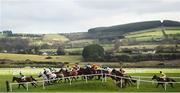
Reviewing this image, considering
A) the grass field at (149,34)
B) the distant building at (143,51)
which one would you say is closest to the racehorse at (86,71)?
the distant building at (143,51)

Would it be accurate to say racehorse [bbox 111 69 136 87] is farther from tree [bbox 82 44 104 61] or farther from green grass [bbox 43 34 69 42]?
green grass [bbox 43 34 69 42]

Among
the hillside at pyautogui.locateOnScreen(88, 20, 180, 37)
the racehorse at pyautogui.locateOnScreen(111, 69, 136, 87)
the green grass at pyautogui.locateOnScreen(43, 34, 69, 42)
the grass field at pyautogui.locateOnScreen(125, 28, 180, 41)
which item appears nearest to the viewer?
the racehorse at pyautogui.locateOnScreen(111, 69, 136, 87)

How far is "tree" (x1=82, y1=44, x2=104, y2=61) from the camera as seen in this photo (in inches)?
1550

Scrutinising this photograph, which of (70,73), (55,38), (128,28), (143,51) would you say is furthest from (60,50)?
(70,73)

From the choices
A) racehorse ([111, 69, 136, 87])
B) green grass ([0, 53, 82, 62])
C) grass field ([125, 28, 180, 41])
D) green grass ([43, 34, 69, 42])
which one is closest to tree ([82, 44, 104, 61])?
green grass ([0, 53, 82, 62])

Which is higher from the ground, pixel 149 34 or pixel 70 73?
pixel 149 34

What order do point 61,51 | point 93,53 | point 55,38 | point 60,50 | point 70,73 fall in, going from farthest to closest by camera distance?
1. point 55,38
2. point 60,50
3. point 61,51
4. point 93,53
5. point 70,73

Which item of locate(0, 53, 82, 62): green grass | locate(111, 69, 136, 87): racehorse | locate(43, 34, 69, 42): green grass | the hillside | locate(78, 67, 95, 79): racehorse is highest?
the hillside

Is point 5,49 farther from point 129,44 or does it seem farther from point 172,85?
point 172,85

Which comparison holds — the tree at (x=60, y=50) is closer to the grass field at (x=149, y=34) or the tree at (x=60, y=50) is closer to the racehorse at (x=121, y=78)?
the grass field at (x=149, y=34)

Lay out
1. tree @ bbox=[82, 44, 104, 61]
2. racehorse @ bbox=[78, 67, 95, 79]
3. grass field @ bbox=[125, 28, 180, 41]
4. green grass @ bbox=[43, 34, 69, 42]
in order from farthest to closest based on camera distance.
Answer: green grass @ bbox=[43, 34, 69, 42], grass field @ bbox=[125, 28, 180, 41], tree @ bbox=[82, 44, 104, 61], racehorse @ bbox=[78, 67, 95, 79]

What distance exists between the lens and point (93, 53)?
3938cm

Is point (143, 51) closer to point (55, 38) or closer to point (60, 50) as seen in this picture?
point (60, 50)

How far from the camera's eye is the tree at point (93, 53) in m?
39.4
